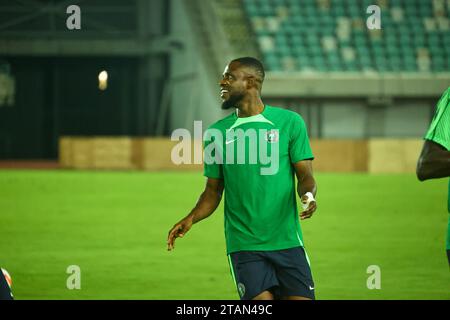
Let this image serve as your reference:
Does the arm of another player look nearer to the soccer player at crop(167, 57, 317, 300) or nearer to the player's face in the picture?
the soccer player at crop(167, 57, 317, 300)

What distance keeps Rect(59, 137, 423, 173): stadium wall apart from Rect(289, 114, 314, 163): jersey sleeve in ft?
80.2

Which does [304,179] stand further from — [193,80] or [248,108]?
[193,80]

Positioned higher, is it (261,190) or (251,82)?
(251,82)

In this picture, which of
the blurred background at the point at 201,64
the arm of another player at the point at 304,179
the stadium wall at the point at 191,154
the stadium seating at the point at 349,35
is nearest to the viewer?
the arm of another player at the point at 304,179

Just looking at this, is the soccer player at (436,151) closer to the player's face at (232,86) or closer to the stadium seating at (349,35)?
the player's face at (232,86)

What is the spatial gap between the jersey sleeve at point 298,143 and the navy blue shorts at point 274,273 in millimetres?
504

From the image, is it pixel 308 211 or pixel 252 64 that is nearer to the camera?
pixel 308 211

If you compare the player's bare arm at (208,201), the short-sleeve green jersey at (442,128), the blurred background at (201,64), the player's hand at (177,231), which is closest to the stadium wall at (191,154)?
the blurred background at (201,64)

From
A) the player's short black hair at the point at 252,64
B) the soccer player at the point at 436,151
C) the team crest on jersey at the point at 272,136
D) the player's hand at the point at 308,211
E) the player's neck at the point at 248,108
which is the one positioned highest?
the player's short black hair at the point at 252,64

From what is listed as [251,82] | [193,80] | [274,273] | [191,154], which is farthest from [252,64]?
[193,80]

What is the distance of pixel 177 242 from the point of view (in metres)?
15.6

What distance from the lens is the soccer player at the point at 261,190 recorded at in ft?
19.8

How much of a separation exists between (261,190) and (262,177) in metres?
0.07

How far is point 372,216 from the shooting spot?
1927 centimetres
